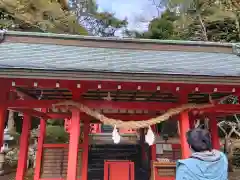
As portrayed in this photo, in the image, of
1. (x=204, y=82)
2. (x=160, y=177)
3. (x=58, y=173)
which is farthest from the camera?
(x=58, y=173)

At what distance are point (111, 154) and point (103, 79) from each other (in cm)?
745

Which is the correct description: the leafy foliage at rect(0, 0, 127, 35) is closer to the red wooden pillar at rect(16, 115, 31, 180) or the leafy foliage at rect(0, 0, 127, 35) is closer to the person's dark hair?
the red wooden pillar at rect(16, 115, 31, 180)

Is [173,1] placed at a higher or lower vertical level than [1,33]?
higher

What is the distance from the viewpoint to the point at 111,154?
10.9 m

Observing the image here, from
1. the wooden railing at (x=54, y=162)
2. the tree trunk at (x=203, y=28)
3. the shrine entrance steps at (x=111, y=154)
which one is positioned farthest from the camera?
the tree trunk at (x=203, y=28)

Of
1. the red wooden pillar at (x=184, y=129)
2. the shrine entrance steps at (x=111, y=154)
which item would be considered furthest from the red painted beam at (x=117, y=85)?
the shrine entrance steps at (x=111, y=154)

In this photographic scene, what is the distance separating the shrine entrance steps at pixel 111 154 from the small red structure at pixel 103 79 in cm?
251

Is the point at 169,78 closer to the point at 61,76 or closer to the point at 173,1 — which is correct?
the point at 61,76

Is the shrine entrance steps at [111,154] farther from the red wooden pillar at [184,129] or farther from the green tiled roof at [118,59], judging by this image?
the green tiled roof at [118,59]

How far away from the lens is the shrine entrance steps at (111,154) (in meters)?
9.61

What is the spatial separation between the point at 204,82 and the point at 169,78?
0.65m

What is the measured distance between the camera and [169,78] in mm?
4238

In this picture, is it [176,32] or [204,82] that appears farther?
[176,32]

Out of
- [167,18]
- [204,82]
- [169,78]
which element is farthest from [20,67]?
[167,18]
